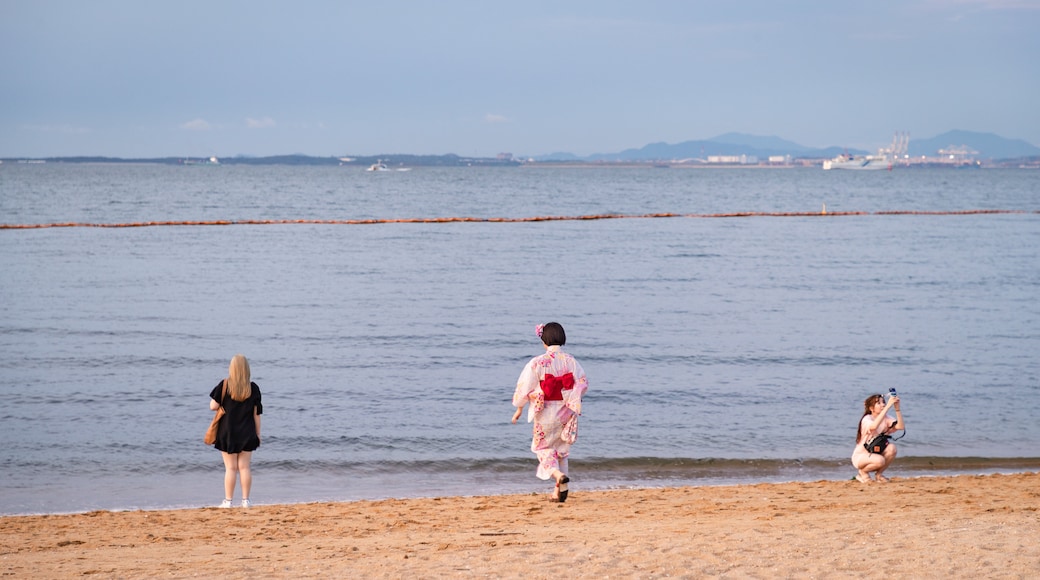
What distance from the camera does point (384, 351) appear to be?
18266mm

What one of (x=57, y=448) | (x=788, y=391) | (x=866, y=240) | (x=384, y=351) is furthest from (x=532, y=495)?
(x=866, y=240)

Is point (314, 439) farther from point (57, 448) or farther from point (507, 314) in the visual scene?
point (507, 314)

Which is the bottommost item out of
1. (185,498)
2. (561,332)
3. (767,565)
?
(185,498)

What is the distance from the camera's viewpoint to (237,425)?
9.25 metres

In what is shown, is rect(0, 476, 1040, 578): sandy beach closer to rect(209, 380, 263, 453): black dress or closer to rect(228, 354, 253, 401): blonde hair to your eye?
rect(209, 380, 263, 453): black dress

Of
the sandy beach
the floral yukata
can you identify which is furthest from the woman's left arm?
the floral yukata

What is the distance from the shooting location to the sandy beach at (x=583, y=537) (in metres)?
6.84

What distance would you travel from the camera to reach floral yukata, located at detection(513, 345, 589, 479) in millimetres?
8992

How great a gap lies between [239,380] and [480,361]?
8.67 m

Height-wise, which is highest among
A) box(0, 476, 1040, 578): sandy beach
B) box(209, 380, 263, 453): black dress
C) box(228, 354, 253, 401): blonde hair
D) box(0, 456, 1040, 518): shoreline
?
box(228, 354, 253, 401): blonde hair

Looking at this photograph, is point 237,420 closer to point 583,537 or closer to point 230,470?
point 230,470

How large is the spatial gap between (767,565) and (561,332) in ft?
9.31

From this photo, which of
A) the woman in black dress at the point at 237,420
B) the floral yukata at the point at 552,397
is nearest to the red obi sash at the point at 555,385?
the floral yukata at the point at 552,397

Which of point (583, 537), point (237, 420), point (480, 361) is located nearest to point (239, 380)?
point (237, 420)
